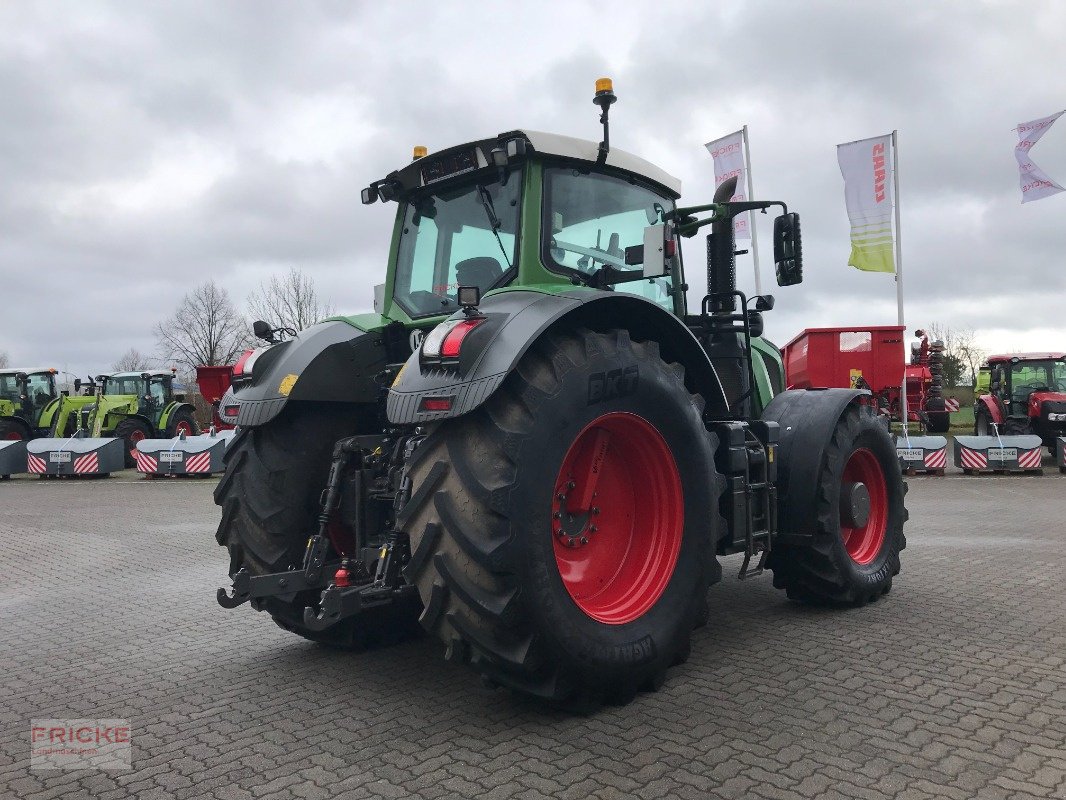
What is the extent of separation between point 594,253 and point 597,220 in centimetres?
18

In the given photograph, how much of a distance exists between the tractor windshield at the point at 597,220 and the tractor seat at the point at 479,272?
293mm

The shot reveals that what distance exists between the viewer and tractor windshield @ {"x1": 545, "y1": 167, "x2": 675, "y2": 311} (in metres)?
4.00

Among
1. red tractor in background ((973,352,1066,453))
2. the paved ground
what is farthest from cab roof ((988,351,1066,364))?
the paved ground

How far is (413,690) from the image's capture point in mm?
3635

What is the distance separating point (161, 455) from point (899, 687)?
16284mm

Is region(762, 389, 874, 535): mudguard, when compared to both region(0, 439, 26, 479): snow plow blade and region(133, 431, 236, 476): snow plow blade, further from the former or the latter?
region(0, 439, 26, 479): snow plow blade

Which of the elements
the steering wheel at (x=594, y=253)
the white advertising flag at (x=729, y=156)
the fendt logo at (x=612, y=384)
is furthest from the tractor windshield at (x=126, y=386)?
the fendt logo at (x=612, y=384)

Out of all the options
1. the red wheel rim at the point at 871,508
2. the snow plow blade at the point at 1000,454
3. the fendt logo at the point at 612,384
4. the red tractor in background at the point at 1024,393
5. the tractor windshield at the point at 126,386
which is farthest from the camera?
the tractor windshield at the point at 126,386

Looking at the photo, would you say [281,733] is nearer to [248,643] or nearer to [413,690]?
[413,690]

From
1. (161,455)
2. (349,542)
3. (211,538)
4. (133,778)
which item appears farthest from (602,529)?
→ (161,455)

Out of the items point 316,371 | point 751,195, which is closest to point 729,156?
point 751,195

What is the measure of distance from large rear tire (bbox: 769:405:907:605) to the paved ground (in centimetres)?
16

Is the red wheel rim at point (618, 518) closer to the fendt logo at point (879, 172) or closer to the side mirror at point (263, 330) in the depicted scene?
the side mirror at point (263, 330)

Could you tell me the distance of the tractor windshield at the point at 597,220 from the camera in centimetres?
400
